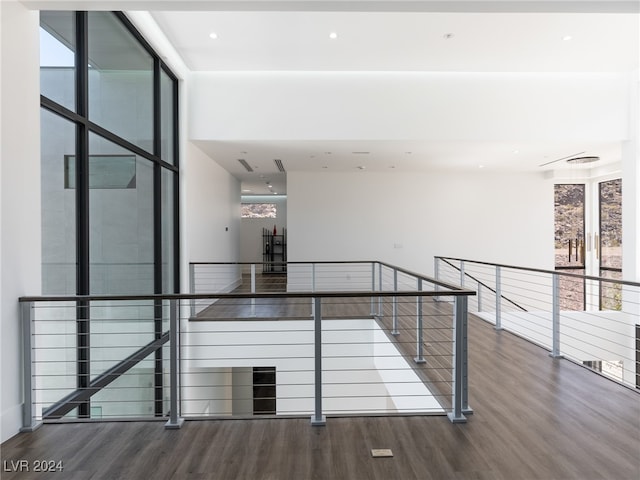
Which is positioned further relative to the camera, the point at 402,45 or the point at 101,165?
the point at 402,45

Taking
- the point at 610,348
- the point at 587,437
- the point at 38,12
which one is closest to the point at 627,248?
the point at 610,348

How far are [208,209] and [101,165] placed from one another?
9.36 ft

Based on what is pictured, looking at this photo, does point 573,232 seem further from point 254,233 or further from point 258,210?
point 258,210

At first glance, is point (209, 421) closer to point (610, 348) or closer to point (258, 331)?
point (258, 331)

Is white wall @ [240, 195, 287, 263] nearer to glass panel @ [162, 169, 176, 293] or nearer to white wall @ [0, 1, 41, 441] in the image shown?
glass panel @ [162, 169, 176, 293]

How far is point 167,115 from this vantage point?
14.8ft

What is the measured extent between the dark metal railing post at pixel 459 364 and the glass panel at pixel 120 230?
106 inches

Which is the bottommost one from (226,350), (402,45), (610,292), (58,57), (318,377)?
(226,350)

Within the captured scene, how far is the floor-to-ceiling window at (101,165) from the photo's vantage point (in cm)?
251

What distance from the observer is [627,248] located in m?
5.25

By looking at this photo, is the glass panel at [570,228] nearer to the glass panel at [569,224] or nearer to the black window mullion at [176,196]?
the glass panel at [569,224]

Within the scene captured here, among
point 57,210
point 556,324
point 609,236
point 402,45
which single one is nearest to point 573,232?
point 609,236

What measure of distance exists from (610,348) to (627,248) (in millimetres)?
1599

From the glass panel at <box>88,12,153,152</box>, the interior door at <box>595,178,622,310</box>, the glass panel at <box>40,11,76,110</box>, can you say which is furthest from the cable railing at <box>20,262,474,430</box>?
the interior door at <box>595,178,622,310</box>
